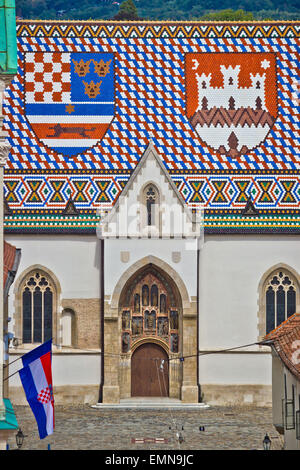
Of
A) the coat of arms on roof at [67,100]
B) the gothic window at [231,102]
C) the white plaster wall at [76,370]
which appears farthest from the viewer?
the gothic window at [231,102]

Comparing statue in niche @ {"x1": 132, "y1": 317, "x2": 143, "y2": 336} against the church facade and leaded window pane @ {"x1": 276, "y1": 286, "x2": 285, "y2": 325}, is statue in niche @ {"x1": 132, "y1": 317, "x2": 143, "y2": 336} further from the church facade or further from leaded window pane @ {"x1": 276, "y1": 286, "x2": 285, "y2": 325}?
leaded window pane @ {"x1": 276, "y1": 286, "x2": 285, "y2": 325}

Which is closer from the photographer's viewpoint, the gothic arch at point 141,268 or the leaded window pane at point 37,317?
the gothic arch at point 141,268

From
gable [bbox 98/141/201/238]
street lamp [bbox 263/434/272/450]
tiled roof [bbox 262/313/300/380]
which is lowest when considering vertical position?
street lamp [bbox 263/434/272/450]

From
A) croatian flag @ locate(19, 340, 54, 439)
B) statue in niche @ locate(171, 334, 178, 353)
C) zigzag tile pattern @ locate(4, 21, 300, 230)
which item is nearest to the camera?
croatian flag @ locate(19, 340, 54, 439)

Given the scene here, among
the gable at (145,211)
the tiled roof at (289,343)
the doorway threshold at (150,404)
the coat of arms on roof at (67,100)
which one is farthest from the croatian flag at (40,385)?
the coat of arms on roof at (67,100)

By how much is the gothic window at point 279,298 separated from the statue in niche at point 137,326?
4.35 meters

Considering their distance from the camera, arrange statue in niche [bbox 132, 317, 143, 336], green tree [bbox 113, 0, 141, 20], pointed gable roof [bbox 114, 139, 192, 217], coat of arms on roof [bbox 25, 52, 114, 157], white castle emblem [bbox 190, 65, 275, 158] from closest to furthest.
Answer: pointed gable roof [bbox 114, 139, 192, 217] < statue in niche [bbox 132, 317, 143, 336] < coat of arms on roof [bbox 25, 52, 114, 157] < white castle emblem [bbox 190, 65, 275, 158] < green tree [bbox 113, 0, 141, 20]

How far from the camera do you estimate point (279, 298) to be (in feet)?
167

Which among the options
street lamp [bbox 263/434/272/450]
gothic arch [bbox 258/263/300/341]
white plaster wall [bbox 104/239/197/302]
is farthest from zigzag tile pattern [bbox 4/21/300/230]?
street lamp [bbox 263/434/272/450]

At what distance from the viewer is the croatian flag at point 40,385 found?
31828 millimetres

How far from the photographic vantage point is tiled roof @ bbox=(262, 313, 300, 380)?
32.7m

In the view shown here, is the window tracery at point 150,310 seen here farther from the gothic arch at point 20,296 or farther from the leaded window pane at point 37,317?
the leaded window pane at point 37,317

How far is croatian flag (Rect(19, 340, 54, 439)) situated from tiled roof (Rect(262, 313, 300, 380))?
529 centimetres
